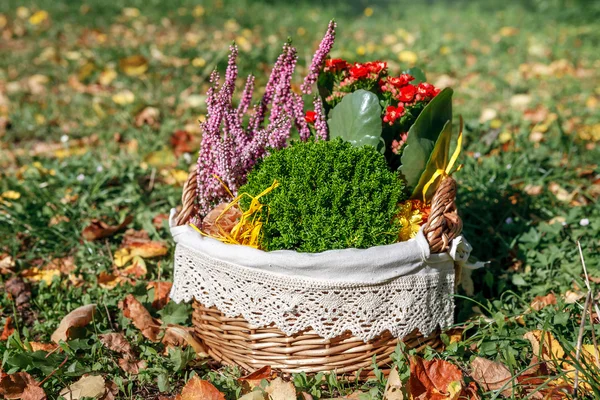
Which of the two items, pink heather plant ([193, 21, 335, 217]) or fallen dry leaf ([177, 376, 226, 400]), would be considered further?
pink heather plant ([193, 21, 335, 217])

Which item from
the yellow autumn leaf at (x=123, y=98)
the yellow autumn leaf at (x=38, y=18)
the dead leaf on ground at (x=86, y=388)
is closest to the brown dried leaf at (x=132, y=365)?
the dead leaf on ground at (x=86, y=388)

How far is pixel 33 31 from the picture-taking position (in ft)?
18.2

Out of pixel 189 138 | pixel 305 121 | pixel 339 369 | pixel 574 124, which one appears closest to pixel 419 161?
pixel 305 121

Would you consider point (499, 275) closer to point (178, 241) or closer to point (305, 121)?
point (305, 121)

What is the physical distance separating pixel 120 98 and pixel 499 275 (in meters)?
2.80

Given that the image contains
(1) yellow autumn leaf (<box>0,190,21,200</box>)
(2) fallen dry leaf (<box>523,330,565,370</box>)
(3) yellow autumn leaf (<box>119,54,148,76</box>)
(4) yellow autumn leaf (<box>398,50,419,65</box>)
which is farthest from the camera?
(4) yellow autumn leaf (<box>398,50,419,65</box>)

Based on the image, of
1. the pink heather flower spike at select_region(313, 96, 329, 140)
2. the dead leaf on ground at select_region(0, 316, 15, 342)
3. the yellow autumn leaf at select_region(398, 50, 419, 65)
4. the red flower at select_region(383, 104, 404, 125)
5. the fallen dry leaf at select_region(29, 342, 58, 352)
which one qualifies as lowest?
the dead leaf on ground at select_region(0, 316, 15, 342)

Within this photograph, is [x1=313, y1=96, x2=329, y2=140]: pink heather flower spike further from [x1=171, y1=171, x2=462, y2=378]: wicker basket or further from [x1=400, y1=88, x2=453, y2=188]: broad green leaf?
[x1=171, y1=171, x2=462, y2=378]: wicker basket

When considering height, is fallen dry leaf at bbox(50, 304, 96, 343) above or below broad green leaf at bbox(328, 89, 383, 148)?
below

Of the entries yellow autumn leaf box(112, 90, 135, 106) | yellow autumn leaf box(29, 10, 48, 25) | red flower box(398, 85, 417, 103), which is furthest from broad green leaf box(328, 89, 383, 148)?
yellow autumn leaf box(29, 10, 48, 25)

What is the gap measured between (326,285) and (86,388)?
777 mm

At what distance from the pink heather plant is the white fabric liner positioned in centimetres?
24

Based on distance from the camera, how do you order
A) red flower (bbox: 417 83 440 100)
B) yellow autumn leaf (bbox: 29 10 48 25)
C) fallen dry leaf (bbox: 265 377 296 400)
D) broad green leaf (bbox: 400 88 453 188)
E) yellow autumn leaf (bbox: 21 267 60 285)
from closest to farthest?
fallen dry leaf (bbox: 265 377 296 400), broad green leaf (bbox: 400 88 453 188), red flower (bbox: 417 83 440 100), yellow autumn leaf (bbox: 21 267 60 285), yellow autumn leaf (bbox: 29 10 48 25)

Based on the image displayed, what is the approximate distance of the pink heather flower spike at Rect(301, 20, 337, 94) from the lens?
200 cm
